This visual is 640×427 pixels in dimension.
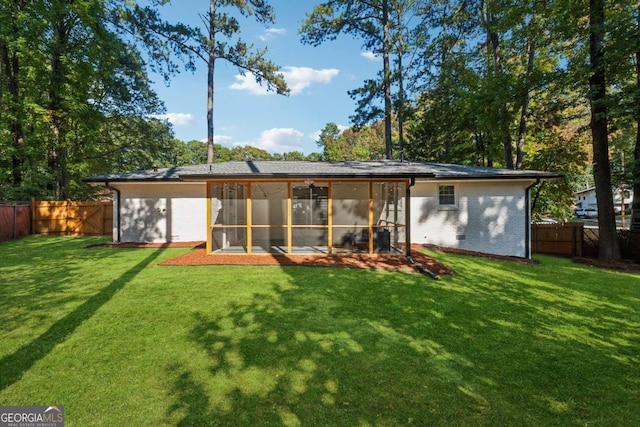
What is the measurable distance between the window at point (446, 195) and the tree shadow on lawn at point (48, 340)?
976 cm

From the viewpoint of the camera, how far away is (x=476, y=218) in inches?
417

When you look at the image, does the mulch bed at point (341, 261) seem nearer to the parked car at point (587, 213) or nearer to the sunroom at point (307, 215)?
the sunroom at point (307, 215)

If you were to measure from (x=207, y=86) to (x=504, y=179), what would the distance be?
1485 cm

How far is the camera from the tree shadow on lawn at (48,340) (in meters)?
2.94

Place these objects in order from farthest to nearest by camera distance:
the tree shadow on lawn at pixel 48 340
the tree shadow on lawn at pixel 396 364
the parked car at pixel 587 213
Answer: the parked car at pixel 587 213, the tree shadow on lawn at pixel 48 340, the tree shadow on lawn at pixel 396 364

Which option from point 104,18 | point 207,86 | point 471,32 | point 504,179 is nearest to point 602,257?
point 504,179

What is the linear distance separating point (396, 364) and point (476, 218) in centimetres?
893

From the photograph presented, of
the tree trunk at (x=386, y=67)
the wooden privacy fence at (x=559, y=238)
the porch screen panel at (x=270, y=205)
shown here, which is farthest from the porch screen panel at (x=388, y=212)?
the tree trunk at (x=386, y=67)

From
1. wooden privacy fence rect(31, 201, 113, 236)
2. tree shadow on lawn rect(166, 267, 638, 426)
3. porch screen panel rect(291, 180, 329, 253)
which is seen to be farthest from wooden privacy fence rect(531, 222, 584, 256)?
wooden privacy fence rect(31, 201, 113, 236)

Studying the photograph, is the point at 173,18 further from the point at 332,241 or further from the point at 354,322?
the point at 354,322

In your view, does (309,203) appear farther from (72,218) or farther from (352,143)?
(352,143)

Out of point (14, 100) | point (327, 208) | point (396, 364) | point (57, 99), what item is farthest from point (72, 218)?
point (396, 364)

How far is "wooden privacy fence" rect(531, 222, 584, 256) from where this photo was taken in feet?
37.7

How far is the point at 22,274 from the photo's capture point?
6547mm
